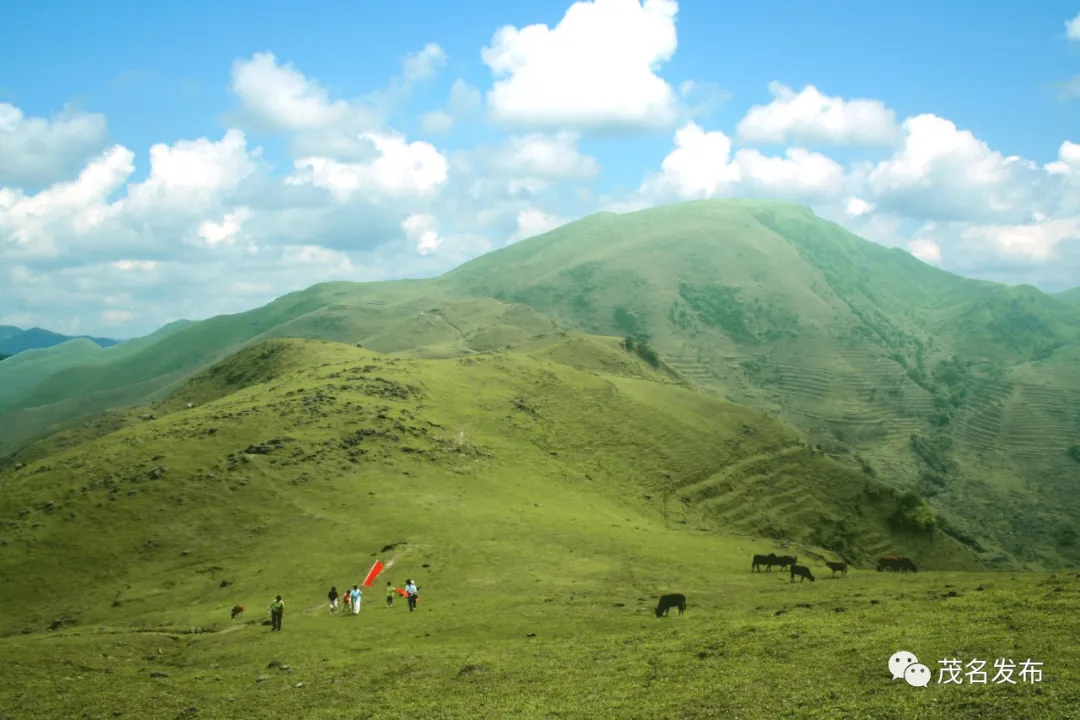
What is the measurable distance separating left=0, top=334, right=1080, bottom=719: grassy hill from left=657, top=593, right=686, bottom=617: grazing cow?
2.10ft

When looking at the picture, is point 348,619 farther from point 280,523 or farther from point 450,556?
point 280,523

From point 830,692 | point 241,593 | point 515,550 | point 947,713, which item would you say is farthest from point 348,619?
point 947,713

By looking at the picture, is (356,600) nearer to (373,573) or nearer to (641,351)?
(373,573)

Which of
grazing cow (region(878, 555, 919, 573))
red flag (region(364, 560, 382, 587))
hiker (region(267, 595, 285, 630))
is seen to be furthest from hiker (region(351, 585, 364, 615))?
grazing cow (region(878, 555, 919, 573))

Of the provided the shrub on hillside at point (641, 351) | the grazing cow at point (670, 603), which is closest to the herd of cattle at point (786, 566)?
the grazing cow at point (670, 603)

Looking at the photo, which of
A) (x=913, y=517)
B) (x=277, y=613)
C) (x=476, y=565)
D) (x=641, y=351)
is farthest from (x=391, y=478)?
(x=641, y=351)

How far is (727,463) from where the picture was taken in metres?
111

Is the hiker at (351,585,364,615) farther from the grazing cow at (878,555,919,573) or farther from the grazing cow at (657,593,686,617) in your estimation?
the grazing cow at (878,555,919,573)

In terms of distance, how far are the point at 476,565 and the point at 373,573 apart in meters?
7.66

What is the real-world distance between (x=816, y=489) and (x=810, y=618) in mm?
Result: 81527

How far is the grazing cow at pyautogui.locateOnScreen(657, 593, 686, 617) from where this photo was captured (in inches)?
1496

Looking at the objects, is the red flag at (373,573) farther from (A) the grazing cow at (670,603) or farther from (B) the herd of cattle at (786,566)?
(A) the grazing cow at (670,603)

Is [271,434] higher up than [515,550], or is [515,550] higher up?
[271,434]

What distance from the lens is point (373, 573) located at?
172 ft
